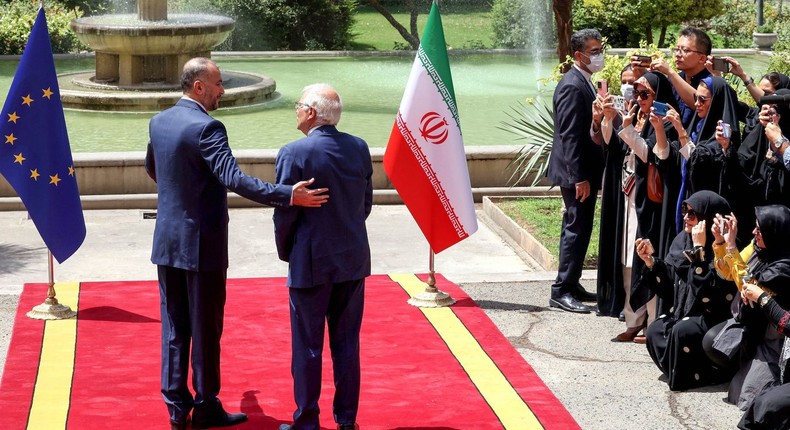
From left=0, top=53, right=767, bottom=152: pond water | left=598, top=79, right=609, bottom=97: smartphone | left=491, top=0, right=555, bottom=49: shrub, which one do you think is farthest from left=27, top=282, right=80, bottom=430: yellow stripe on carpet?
left=491, top=0, right=555, bottom=49: shrub

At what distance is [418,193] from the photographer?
9297mm

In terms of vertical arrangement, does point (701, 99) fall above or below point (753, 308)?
above

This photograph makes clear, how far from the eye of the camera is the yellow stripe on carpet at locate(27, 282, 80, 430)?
6867 mm

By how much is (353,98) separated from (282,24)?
10.9m

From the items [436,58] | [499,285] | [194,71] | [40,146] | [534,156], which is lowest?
[499,285]

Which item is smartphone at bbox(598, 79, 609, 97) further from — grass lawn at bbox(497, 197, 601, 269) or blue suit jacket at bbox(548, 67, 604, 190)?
grass lawn at bbox(497, 197, 601, 269)

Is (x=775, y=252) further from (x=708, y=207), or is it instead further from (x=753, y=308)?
(x=708, y=207)

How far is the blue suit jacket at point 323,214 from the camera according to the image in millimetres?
6305

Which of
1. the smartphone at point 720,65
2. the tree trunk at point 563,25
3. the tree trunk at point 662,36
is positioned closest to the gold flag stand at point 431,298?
the smartphone at point 720,65

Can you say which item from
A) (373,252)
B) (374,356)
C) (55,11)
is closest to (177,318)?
(374,356)

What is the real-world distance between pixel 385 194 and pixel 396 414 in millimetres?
6311

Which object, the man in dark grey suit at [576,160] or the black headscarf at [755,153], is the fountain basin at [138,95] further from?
the black headscarf at [755,153]

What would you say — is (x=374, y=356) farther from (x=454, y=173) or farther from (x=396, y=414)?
(x=454, y=173)

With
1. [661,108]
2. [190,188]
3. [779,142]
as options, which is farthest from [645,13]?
[190,188]
